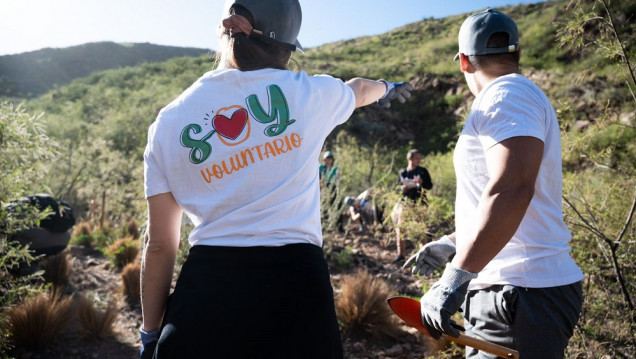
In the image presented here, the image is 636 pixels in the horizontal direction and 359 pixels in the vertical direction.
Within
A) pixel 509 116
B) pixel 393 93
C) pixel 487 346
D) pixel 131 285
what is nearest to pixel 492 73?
pixel 509 116

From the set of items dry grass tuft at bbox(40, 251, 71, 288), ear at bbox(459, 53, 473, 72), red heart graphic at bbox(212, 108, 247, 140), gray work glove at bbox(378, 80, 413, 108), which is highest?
ear at bbox(459, 53, 473, 72)

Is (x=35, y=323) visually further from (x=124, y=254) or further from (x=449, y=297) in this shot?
(x=449, y=297)

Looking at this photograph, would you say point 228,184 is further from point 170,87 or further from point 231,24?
point 170,87

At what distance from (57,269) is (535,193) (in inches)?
244

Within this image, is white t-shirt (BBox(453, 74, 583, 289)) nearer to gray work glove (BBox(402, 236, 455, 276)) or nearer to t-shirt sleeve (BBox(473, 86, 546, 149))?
t-shirt sleeve (BBox(473, 86, 546, 149))

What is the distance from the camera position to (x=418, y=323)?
177 centimetres

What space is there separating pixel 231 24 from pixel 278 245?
733mm

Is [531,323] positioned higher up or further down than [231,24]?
further down

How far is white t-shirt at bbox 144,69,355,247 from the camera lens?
1.40 metres

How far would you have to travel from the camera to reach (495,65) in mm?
1770

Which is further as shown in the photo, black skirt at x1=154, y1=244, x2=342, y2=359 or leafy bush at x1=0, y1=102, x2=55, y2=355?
leafy bush at x1=0, y1=102, x2=55, y2=355

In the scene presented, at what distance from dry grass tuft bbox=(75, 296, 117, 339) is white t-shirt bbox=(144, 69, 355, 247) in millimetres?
3817

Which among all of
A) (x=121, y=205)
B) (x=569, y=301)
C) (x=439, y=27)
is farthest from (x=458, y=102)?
(x=569, y=301)

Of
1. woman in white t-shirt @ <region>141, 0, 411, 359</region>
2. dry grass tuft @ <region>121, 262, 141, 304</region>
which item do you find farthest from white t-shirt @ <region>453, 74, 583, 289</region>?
dry grass tuft @ <region>121, 262, 141, 304</region>
